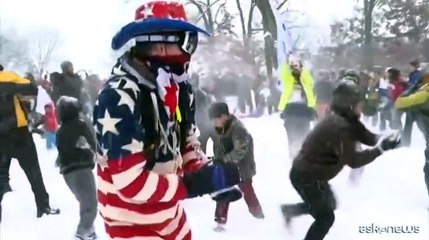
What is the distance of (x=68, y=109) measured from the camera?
2.37 m

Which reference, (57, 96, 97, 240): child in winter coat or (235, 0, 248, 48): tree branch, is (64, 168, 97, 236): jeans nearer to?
(57, 96, 97, 240): child in winter coat

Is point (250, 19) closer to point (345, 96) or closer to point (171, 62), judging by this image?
point (345, 96)

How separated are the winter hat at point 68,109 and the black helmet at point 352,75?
83 cm

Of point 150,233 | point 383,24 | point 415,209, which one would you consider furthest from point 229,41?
point 150,233

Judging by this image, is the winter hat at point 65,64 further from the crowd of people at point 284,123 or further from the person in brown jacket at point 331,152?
the person in brown jacket at point 331,152

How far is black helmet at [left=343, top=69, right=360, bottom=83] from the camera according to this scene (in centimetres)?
238

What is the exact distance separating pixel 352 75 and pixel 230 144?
1.46 ft

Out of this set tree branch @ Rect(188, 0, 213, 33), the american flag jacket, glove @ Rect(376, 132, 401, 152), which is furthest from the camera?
tree branch @ Rect(188, 0, 213, 33)

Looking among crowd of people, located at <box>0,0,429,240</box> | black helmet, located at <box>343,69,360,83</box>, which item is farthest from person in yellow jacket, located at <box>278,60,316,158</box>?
black helmet, located at <box>343,69,360,83</box>

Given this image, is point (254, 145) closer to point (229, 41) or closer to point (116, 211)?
point (229, 41)

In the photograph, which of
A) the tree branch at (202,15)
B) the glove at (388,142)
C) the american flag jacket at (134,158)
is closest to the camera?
the american flag jacket at (134,158)

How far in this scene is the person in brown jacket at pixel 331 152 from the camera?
2.24m

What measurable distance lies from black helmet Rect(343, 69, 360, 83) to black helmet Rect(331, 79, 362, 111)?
0.19ft

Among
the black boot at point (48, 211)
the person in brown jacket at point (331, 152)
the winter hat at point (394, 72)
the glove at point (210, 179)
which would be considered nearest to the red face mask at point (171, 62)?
the glove at point (210, 179)
